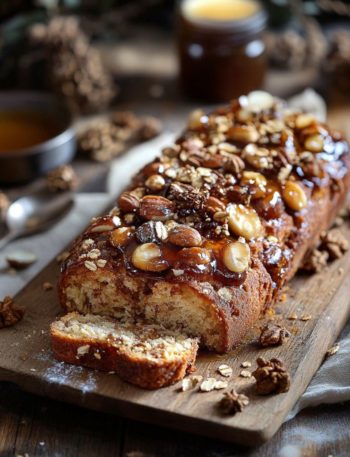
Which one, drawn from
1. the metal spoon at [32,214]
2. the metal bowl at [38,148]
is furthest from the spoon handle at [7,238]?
the metal bowl at [38,148]

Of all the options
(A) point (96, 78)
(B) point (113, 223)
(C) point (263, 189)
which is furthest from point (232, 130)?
(A) point (96, 78)

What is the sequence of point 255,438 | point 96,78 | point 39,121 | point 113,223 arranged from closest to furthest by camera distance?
point 255,438, point 113,223, point 39,121, point 96,78

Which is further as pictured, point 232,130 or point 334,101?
point 334,101

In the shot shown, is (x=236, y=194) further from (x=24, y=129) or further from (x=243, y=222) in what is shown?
(x=24, y=129)

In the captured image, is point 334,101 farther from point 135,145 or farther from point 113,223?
point 113,223

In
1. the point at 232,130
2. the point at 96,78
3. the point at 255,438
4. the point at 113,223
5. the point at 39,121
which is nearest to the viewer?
the point at 255,438

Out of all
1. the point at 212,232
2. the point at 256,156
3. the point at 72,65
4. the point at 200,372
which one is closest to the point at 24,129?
the point at 72,65

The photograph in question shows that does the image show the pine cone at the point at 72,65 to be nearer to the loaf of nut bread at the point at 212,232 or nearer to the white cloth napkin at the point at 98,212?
the white cloth napkin at the point at 98,212

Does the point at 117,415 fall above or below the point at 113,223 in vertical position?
below
